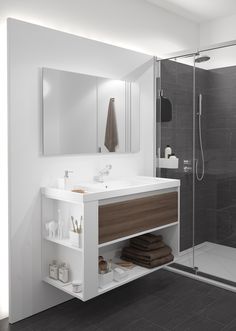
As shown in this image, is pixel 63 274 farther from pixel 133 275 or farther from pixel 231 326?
pixel 231 326

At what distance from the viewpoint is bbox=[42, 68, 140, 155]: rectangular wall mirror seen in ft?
9.47

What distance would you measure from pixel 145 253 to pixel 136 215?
461 millimetres

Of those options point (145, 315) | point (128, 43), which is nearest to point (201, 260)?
point (145, 315)

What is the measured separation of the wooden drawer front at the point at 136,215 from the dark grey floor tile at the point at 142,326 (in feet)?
2.11

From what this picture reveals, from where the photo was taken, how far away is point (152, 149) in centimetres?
384

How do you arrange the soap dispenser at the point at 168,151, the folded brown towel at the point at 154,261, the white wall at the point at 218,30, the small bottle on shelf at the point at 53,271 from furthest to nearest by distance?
the white wall at the point at 218,30 < the soap dispenser at the point at 168,151 < the folded brown towel at the point at 154,261 < the small bottle on shelf at the point at 53,271

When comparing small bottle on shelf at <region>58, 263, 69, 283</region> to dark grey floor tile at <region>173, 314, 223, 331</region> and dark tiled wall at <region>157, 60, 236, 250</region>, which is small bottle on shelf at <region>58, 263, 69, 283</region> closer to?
dark grey floor tile at <region>173, 314, 223, 331</region>

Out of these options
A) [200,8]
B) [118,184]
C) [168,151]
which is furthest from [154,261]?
[200,8]

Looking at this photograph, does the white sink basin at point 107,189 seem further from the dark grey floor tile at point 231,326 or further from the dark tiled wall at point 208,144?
the dark grey floor tile at point 231,326

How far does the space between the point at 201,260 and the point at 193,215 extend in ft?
1.49

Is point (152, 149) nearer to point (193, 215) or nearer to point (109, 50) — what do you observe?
point (193, 215)

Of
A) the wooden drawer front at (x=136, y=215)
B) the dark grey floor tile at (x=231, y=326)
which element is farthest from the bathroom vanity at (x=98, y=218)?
the dark grey floor tile at (x=231, y=326)

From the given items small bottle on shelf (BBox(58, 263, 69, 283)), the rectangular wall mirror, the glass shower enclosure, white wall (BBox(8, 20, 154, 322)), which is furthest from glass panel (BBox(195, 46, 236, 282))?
small bottle on shelf (BBox(58, 263, 69, 283))

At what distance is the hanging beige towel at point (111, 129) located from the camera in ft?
10.9
